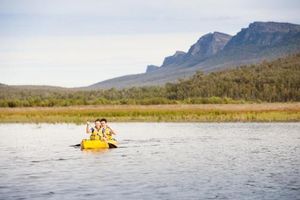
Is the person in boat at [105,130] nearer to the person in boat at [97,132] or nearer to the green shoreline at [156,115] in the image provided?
the person in boat at [97,132]

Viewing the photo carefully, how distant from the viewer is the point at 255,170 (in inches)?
993

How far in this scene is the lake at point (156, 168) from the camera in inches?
805

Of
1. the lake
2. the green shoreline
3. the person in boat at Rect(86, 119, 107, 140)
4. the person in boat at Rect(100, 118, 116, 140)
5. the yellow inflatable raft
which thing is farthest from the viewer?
the green shoreline

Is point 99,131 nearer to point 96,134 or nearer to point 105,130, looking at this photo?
point 96,134

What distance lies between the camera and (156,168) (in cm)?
2614

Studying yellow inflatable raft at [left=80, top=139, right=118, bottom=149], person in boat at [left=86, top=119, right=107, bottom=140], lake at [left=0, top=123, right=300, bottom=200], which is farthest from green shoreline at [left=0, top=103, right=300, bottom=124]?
yellow inflatable raft at [left=80, top=139, right=118, bottom=149]

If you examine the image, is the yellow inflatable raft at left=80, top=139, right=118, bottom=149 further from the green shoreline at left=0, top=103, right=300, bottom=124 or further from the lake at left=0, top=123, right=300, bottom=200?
the green shoreline at left=0, top=103, right=300, bottom=124

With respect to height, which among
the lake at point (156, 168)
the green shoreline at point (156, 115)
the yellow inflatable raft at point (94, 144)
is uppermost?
the green shoreline at point (156, 115)

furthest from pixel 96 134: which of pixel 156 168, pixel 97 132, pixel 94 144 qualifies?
pixel 156 168

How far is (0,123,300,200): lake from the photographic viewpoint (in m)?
20.4

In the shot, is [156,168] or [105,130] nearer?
[156,168]

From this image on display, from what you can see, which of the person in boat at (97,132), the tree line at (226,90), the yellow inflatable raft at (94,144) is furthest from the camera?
the tree line at (226,90)

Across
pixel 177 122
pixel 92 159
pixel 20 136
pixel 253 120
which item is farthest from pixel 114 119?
pixel 92 159

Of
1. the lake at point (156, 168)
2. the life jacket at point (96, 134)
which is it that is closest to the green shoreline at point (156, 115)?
the lake at point (156, 168)
